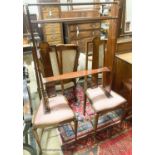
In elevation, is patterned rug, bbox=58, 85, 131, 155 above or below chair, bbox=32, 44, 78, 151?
below

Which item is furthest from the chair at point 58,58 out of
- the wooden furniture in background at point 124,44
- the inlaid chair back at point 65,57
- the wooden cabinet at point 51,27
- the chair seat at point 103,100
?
the wooden cabinet at point 51,27

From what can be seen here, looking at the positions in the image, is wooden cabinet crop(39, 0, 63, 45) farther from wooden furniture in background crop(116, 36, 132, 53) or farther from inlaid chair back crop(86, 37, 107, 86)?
inlaid chair back crop(86, 37, 107, 86)

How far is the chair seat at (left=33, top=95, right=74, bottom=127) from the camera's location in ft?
4.71

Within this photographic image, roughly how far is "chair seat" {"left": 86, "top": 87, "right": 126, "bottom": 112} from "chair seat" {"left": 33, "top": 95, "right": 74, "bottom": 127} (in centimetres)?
28

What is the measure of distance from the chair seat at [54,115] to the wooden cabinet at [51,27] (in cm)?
267

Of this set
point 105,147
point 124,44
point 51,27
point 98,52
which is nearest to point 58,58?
point 98,52

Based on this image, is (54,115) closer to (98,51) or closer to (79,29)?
(98,51)

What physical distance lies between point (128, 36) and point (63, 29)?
2.22 meters

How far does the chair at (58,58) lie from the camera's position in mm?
1767

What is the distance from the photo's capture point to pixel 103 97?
1.72m

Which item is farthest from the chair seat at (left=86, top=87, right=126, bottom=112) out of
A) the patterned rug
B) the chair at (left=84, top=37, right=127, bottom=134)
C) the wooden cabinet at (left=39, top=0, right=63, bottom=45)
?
the wooden cabinet at (left=39, top=0, right=63, bottom=45)
